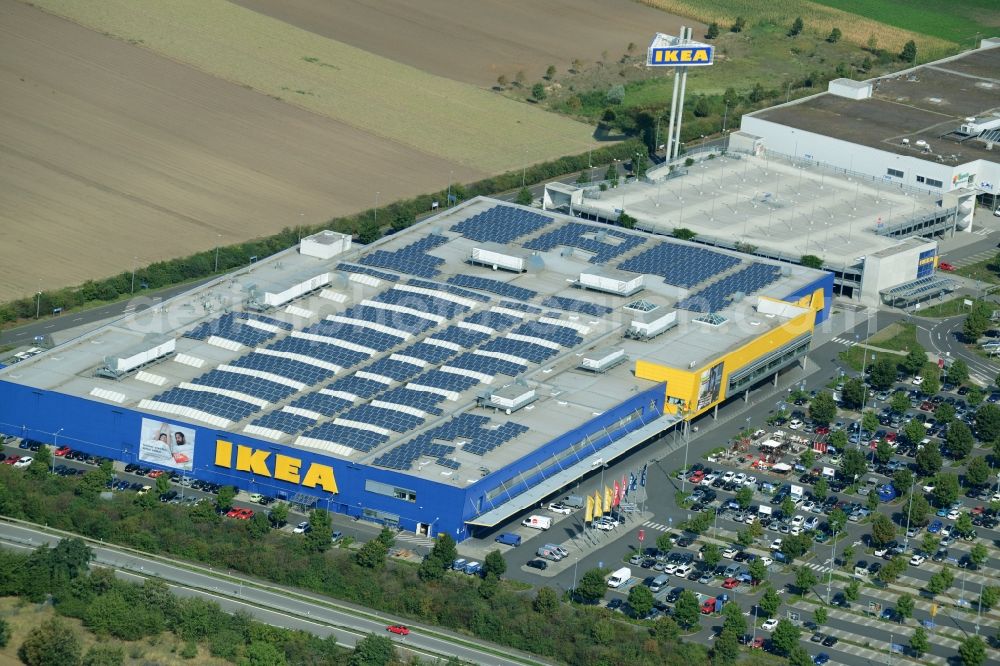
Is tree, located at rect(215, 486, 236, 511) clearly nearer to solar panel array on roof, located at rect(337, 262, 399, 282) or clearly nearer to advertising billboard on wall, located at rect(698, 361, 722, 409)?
solar panel array on roof, located at rect(337, 262, 399, 282)

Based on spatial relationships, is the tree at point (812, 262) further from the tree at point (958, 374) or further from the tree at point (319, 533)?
the tree at point (319, 533)

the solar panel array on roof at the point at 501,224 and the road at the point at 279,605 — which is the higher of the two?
the solar panel array on roof at the point at 501,224

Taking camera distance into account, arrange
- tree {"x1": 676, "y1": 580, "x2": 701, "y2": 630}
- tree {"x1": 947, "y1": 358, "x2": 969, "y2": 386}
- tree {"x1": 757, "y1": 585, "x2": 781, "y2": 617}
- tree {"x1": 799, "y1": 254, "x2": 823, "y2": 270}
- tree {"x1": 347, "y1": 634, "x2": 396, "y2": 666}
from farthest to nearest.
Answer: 1. tree {"x1": 799, "y1": 254, "x2": 823, "y2": 270}
2. tree {"x1": 947, "y1": 358, "x2": 969, "y2": 386}
3. tree {"x1": 757, "y1": 585, "x2": 781, "y2": 617}
4. tree {"x1": 676, "y1": 580, "x2": 701, "y2": 630}
5. tree {"x1": 347, "y1": 634, "x2": 396, "y2": 666}

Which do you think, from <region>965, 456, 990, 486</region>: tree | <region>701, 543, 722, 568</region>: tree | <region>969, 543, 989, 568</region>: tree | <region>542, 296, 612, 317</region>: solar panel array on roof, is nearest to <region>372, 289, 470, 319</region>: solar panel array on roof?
<region>542, 296, 612, 317</region>: solar panel array on roof

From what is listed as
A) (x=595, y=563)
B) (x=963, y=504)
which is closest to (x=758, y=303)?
(x=963, y=504)

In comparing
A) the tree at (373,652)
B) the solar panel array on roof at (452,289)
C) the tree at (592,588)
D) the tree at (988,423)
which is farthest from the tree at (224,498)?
the tree at (988,423)

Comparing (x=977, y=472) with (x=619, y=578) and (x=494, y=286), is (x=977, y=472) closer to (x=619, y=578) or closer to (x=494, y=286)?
(x=619, y=578)

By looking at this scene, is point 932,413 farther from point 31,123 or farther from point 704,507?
point 31,123

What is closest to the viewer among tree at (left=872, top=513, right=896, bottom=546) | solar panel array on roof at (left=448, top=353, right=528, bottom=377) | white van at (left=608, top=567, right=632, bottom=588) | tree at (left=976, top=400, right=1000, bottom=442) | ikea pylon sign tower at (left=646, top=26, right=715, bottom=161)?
white van at (left=608, top=567, right=632, bottom=588)
